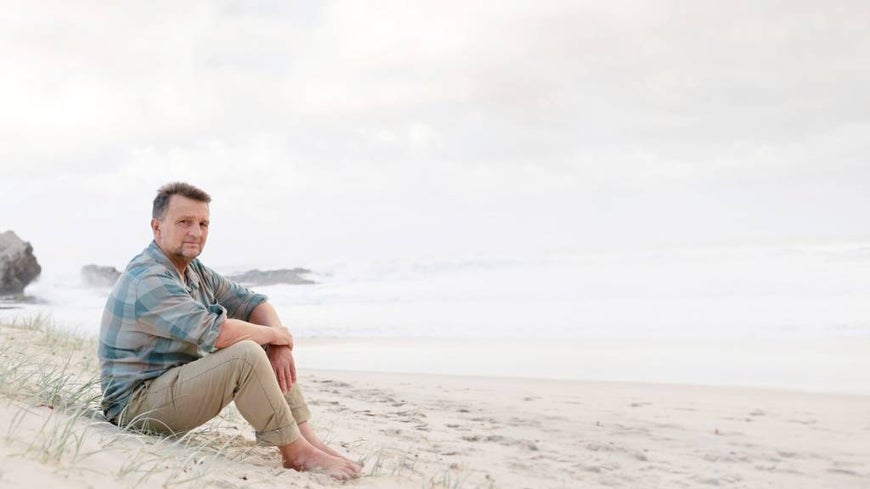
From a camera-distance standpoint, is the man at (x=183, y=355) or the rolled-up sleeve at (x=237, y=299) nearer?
the man at (x=183, y=355)

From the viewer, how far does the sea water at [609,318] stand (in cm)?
923

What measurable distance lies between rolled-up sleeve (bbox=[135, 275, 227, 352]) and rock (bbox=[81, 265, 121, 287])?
81.1 ft

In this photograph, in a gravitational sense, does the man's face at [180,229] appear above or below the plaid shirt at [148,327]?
above

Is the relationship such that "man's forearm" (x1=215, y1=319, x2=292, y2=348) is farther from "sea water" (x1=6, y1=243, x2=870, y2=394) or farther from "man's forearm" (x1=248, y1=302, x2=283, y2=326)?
"sea water" (x1=6, y1=243, x2=870, y2=394)

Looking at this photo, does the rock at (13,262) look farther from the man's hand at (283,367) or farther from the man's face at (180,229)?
the man's hand at (283,367)

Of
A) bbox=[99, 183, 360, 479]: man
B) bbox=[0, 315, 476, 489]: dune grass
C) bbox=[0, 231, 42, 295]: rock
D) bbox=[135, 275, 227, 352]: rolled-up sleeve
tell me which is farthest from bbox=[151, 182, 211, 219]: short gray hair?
bbox=[0, 231, 42, 295]: rock

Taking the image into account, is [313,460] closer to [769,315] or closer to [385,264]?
[769,315]

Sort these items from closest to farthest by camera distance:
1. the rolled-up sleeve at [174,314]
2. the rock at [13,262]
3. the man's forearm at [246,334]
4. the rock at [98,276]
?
the rolled-up sleeve at [174,314] → the man's forearm at [246,334] → the rock at [13,262] → the rock at [98,276]

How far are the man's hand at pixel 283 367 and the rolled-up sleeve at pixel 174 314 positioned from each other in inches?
16.2

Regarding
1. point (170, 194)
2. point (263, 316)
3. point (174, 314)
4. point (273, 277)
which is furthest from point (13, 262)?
point (174, 314)

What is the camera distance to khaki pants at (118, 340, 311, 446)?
139 inches

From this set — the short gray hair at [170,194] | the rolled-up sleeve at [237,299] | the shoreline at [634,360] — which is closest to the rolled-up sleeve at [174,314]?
the short gray hair at [170,194]

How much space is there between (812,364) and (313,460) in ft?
23.5

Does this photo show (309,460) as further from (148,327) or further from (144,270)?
(144,270)
